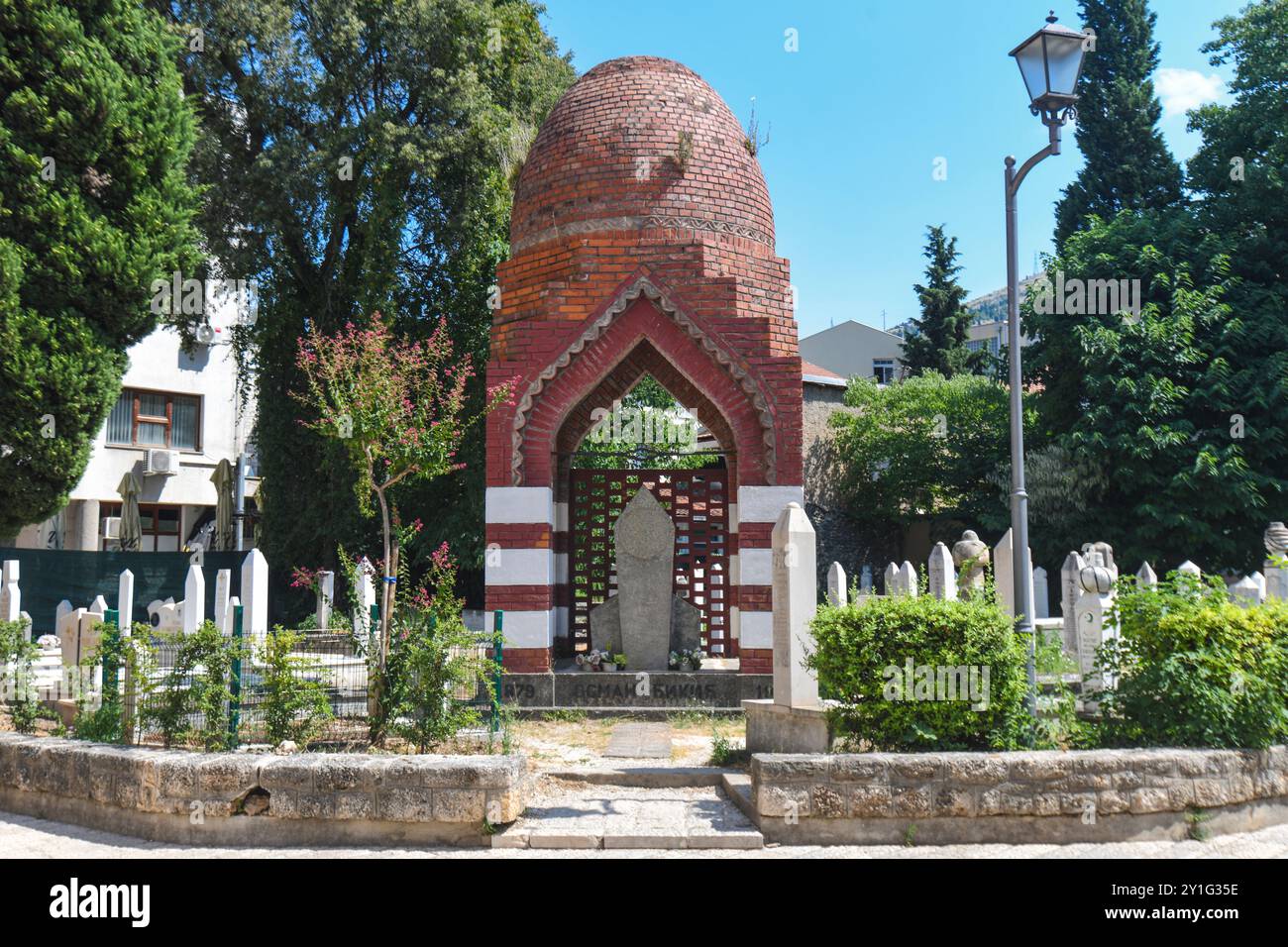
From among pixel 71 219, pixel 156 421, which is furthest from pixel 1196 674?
pixel 156 421

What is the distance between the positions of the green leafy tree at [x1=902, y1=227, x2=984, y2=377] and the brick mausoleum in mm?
24851

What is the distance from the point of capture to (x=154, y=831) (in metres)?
6.05

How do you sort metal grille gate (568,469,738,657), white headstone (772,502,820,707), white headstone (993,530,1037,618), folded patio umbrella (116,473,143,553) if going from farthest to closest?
folded patio umbrella (116,473,143,553), metal grille gate (568,469,738,657), white headstone (993,530,1037,618), white headstone (772,502,820,707)

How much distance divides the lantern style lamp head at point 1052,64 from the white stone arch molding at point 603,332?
13.3 ft

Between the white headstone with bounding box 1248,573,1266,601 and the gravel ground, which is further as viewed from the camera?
the white headstone with bounding box 1248,573,1266,601

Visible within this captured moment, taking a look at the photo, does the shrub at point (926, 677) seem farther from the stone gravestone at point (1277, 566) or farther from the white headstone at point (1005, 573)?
the stone gravestone at point (1277, 566)

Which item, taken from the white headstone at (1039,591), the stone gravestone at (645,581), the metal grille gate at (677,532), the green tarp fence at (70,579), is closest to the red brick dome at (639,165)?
the metal grille gate at (677,532)

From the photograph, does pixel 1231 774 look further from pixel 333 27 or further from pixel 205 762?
pixel 333 27

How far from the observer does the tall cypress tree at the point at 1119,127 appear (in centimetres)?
2622

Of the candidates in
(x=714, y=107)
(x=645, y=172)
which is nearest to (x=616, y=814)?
(x=645, y=172)

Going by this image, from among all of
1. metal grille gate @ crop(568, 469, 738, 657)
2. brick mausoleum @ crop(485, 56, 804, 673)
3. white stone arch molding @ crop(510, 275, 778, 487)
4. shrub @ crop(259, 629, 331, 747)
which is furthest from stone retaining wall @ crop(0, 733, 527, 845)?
metal grille gate @ crop(568, 469, 738, 657)

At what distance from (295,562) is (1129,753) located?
1941cm

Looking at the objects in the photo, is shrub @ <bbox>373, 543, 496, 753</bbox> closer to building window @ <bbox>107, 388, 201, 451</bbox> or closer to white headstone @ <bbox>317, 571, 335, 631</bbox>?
white headstone @ <bbox>317, 571, 335, 631</bbox>

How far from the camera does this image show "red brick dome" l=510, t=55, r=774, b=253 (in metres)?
10.8
